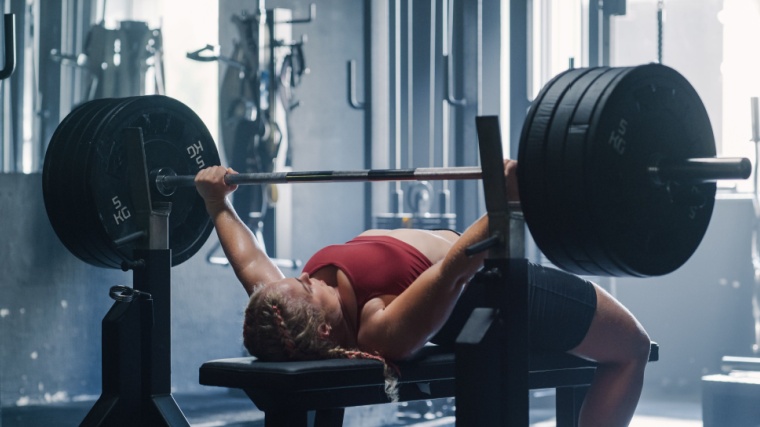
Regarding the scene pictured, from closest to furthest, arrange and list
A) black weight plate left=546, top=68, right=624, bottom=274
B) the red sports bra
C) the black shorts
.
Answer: black weight plate left=546, top=68, right=624, bottom=274 < the red sports bra < the black shorts

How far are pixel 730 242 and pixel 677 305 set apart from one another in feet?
1.47

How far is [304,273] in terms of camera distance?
2.42 m


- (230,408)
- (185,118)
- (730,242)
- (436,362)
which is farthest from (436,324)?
(730,242)

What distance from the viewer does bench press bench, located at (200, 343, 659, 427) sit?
2.17 m

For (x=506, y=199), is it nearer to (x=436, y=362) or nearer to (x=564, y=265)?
(x=564, y=265)

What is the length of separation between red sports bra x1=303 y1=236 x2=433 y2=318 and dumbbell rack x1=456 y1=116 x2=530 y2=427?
330 mm

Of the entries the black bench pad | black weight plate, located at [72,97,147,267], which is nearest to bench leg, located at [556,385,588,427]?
the black bench pad

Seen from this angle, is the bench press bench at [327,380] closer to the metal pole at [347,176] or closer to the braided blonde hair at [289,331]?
the braided blonde hair at [289,331]

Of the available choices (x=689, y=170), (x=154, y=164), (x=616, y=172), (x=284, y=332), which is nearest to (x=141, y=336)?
(x=154, y=164)

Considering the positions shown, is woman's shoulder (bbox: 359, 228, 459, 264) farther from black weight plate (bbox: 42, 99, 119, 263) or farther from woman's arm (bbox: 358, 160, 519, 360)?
black weight plate (bbox: 42, 99, 119, 263)

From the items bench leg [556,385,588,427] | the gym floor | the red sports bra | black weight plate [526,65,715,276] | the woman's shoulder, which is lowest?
the gym floor

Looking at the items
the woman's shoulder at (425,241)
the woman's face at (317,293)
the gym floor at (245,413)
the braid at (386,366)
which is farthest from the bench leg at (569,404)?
the gym floor at (245,413)

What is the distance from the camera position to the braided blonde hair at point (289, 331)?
229cm

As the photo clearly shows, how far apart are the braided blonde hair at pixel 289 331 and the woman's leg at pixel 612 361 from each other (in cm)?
55
